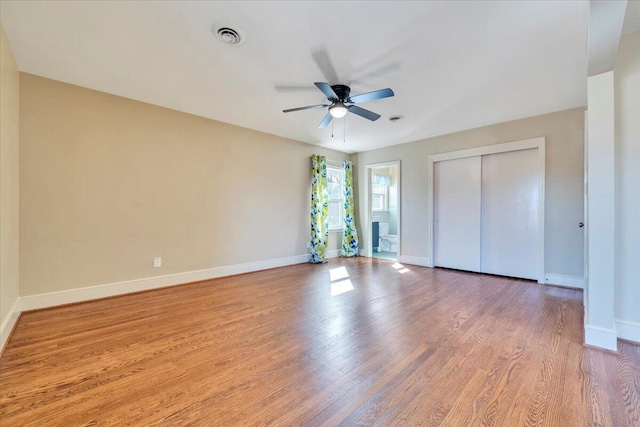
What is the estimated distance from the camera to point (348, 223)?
623cm

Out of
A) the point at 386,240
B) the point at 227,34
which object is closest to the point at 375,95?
the point at 227,34

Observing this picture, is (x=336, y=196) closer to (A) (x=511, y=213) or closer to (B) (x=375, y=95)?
(A) (x=511, y=213)

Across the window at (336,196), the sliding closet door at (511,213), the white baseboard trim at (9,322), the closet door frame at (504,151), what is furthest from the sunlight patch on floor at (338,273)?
the white baseboard trim at (9,322)

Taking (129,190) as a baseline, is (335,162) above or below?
above

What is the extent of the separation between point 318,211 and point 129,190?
324cm

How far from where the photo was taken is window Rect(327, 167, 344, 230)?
6297 mm

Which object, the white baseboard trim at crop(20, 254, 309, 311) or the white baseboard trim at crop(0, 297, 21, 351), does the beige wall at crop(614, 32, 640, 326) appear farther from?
the white baseboard trim at crop(0, 297, 21, 351)

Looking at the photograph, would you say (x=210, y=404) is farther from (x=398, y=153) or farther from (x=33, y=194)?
(x=398, y=153)

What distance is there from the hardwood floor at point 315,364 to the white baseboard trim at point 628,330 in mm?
225

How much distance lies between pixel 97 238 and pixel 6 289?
1008mm

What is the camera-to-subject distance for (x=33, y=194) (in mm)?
2875

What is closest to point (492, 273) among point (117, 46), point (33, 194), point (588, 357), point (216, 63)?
point (588, 357)

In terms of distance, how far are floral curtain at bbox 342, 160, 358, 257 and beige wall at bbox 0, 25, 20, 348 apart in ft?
16.8

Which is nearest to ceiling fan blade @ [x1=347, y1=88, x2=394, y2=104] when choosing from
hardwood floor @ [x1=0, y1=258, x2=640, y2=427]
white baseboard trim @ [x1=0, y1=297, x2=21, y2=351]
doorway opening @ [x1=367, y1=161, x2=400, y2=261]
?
hardwood floor @ [x1=0, y1=258, x2=640, y2=427]
